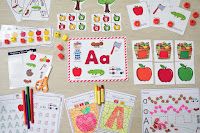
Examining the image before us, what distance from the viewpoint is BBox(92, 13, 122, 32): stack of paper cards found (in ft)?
4.42

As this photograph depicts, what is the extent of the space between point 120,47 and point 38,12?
0.36m

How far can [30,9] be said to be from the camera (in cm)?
136

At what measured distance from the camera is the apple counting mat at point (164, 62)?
1335mm

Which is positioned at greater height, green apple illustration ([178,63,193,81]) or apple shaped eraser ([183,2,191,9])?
apple shaped eraser ([183,2,191,9])

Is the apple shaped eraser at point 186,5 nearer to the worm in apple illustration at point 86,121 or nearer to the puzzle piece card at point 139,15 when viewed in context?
the puzzle piece card at point 139,15

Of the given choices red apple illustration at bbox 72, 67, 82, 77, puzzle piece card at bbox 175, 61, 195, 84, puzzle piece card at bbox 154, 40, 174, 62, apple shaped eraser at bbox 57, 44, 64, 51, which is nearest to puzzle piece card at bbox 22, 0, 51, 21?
apple shaped eraser at bbox 57, 44, 64, 51

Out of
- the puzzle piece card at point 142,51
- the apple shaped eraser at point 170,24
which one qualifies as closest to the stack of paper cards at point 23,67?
the puzzle piece card at point 142,51

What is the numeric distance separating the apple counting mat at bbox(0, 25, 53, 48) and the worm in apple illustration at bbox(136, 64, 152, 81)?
14.8 inches

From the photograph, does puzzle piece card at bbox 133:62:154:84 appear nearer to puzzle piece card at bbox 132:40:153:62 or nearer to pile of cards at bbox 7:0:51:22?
puzzle piece card at bbox 132:40:153:62

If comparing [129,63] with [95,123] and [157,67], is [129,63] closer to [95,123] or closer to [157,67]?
[157,67]

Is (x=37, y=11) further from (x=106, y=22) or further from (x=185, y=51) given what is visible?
(x=185, y=51)

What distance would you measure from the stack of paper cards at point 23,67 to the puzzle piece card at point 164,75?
1.54 ft

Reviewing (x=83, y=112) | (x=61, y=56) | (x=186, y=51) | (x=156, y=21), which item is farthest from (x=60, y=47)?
(x=186, y=51)

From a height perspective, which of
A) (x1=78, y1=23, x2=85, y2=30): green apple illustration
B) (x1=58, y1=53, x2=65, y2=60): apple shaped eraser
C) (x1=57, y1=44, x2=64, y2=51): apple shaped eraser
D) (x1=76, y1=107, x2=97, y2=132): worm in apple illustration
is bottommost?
(x1=76, y1=107, x2=97, y2=132): worm in apple illustration
